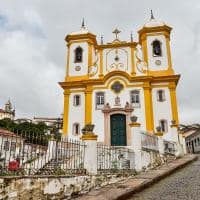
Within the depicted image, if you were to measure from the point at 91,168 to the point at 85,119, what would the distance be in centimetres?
1265

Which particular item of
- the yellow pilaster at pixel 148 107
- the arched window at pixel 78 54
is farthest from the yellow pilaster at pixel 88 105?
the yellow pilaster at pixel 148 107

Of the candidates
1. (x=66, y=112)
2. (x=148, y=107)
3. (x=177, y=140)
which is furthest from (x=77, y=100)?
(x=177, y=140)

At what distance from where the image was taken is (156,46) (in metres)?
22.6

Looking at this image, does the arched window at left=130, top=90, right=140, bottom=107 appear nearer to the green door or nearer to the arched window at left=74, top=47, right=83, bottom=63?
the green door

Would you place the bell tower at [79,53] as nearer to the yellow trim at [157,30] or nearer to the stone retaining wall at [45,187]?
the yellow trim at [157,30]

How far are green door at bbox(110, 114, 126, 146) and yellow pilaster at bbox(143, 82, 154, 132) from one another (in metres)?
1.88

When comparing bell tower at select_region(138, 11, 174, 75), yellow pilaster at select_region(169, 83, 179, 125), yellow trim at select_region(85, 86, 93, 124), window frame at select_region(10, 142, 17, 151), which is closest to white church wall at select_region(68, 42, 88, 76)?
yellow trim at select_region(85, 86, 93, 124)

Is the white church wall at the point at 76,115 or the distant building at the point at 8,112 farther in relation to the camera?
the distant building at the point at 8,112

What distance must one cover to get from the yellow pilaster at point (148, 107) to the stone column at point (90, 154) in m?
11.6

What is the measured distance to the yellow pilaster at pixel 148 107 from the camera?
63.4 feet

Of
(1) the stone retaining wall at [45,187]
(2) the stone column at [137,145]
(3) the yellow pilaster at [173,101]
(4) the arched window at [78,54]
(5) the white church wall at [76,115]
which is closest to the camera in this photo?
(1) the stone retaining wall at [45,187]

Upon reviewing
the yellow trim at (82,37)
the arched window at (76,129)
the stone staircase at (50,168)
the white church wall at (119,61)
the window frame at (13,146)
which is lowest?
the stone staircase at (50,168)

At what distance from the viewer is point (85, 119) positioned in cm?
2052

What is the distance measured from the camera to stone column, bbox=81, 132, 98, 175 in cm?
789
